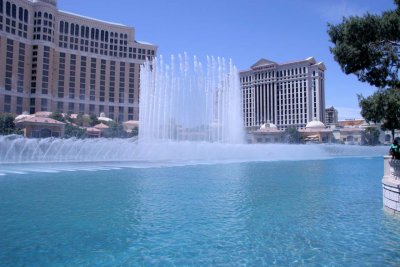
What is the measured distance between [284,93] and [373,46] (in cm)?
10028

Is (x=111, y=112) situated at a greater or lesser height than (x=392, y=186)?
greater

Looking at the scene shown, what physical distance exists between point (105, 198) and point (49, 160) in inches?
672

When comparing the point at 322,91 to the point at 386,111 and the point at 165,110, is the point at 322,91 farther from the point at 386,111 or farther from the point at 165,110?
the point at 386,111

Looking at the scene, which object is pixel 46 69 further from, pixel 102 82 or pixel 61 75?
pixel 102 82

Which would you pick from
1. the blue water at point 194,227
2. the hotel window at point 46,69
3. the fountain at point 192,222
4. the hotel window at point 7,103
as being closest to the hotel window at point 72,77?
the hotel window at point 46,69

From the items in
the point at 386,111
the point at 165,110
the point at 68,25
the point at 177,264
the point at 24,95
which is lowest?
the point at 177,264

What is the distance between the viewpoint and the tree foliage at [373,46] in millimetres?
9195

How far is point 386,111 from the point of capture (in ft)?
27.6

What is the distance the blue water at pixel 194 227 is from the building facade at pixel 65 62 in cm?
7256

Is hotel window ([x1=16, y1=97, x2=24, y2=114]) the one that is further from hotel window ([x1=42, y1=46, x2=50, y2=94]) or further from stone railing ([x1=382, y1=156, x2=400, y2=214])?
stone railing ([x1=382, y1=156, x2=400, y2=214])

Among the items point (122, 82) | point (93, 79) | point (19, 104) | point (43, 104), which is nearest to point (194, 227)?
point (19, 104)

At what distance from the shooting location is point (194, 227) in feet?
23.3

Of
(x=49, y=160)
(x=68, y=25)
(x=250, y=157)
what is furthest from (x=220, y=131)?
(x=68, y=25)

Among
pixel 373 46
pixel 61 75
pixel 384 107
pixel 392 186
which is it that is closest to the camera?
pixel 392 186
